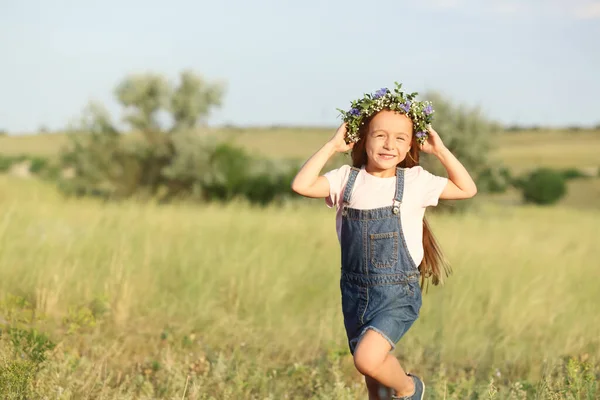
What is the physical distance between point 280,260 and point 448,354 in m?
2.91

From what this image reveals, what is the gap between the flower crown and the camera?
3.84 m

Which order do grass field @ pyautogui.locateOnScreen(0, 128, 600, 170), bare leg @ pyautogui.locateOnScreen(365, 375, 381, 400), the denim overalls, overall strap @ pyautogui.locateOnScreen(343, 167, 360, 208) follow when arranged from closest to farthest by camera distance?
the denim overalls < overall strap @ pyautogui.locateOnScreen(343, 167, 360, 208) < bare leg @ pyautogui.locateOnScreen(365, 375, 381, 400) < grass field @ pyautogui.locateOnScreen(0, 128, 600, 170)

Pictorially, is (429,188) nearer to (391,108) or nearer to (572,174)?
(391,108)

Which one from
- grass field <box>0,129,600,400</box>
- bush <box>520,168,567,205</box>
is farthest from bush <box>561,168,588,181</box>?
grass field <box>0,129,600,400</box>

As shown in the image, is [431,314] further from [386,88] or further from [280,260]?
[386,88]

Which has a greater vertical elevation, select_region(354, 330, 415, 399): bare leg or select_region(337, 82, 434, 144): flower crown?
select_region(337, 82, 434, 144): flower crown

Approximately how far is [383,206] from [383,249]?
0.22 m

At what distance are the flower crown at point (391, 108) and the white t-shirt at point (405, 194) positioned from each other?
0.72 feet

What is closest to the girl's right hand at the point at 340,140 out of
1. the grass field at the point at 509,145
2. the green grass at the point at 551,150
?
the green grass at the point at 551,150

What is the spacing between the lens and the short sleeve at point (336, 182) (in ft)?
12.7

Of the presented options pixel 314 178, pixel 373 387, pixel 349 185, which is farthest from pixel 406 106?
pixel 373 387

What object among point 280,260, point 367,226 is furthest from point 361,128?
point 280,260

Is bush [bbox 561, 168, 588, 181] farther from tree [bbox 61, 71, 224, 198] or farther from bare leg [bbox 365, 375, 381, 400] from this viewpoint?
bare leg [bbox 365, 375, 381, 400]

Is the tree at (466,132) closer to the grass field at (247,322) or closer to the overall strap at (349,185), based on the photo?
the grass field at (247,322)
